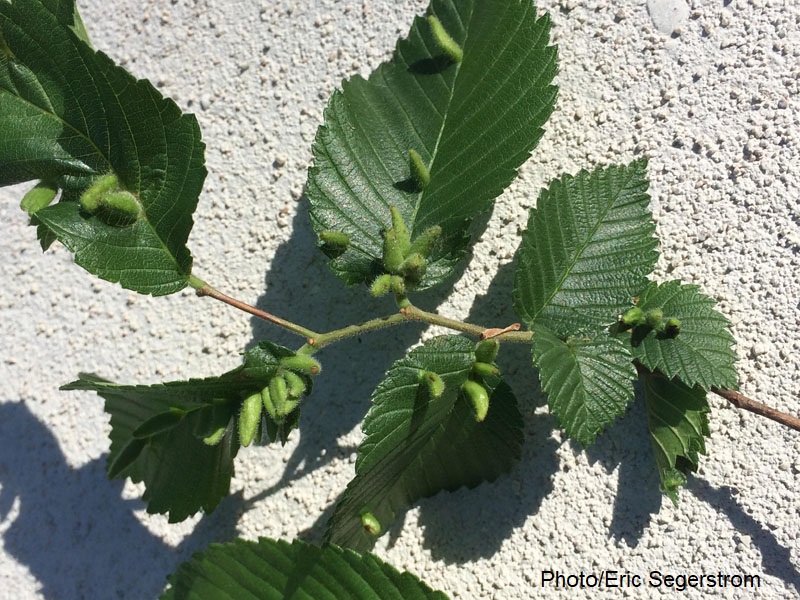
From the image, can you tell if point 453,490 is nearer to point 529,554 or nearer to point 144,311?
point 529,554

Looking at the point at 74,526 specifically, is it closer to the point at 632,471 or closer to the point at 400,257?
the point at 400,257

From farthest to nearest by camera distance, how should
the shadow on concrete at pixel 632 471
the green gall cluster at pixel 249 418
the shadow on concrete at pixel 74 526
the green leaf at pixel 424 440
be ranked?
the shadow on concrete at pixel 74 526, the shadow on concrete at pixel 632 471, the green leaf at pixel 424 440, the green gall cluster at pixel 249 418

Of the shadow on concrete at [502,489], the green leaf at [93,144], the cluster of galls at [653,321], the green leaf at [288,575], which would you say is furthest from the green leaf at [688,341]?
the green leaf at [93,144]

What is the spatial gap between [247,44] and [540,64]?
485mm

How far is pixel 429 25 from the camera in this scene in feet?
2.89

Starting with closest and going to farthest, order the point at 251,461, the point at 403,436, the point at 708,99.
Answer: the point at 403,436, the point at 708,99, the point at 251,461

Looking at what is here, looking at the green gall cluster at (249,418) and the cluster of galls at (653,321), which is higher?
the cluster of galls at (653,321)

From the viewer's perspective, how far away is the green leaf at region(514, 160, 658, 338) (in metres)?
0.87

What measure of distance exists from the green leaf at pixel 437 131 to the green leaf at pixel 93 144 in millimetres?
162

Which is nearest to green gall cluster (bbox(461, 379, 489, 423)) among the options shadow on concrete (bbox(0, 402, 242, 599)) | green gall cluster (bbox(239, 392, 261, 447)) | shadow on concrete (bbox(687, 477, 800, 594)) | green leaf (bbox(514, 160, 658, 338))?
green leaf (bbox(514, 160, 658, 338))

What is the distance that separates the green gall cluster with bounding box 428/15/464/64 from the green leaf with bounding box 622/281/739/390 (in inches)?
14.1

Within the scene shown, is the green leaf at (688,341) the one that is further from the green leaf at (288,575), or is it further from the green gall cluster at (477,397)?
the green leaf at (288,575)

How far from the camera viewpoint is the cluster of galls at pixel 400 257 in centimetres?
78

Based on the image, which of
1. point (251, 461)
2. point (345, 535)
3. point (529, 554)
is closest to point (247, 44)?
point (251, 461)
